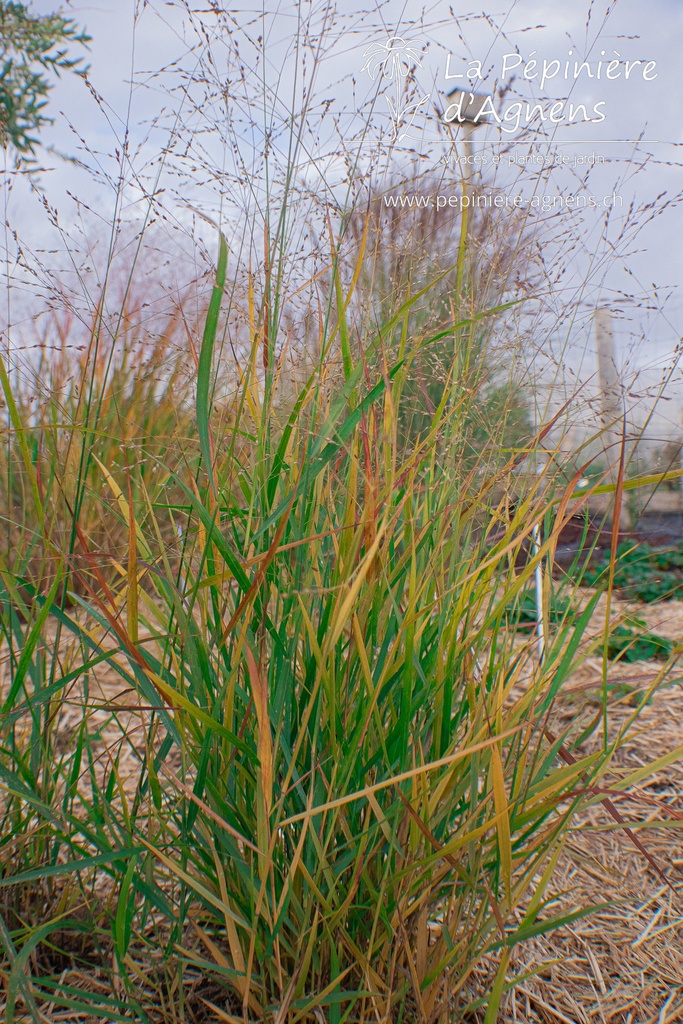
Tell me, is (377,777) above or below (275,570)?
below

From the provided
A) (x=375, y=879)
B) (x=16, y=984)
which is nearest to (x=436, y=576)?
(x=375, y=879)

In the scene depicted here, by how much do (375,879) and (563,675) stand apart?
34cm

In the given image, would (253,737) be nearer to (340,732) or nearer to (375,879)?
(340,732)

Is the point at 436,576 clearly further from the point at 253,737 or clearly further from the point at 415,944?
the point at 415,944

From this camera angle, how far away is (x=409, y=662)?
0.77m

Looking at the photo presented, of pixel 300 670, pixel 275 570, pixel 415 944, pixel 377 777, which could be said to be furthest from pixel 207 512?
pixel 415 944

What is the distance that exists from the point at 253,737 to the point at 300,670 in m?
0.11

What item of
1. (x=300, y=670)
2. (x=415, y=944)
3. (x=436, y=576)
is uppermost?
(x=436, y=576)

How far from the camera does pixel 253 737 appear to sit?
0.83 metres

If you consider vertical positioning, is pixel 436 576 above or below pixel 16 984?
above

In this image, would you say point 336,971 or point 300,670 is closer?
point 336,971

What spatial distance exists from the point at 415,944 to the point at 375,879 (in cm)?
11

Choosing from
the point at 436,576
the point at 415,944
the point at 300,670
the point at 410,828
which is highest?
the point at 436,576

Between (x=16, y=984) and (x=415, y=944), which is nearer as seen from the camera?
(x=16, y=984)
